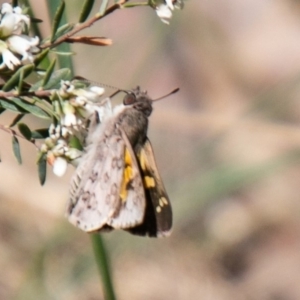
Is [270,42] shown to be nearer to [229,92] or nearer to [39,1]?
[229,92]

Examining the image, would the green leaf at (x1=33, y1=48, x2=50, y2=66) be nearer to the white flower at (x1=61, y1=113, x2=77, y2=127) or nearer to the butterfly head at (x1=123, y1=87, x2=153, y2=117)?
the white flower at (x1=61, y1=113, x2=77, y2=127)

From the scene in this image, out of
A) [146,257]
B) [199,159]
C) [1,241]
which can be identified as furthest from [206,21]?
[1,241]

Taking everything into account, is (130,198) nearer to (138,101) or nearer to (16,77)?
(138,101)

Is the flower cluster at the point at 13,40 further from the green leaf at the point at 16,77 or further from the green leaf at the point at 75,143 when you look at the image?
the green leaf at the point at 75,143

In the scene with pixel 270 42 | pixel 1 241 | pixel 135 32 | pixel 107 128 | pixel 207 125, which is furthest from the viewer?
pixel 270 42

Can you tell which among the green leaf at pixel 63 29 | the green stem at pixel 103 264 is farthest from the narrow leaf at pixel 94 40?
the green stem at pixel 103 264

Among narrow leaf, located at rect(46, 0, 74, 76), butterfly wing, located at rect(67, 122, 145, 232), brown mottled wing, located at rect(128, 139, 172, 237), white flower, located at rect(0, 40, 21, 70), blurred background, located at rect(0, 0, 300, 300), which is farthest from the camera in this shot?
blurred background, located at rect(0, 0, 300, 300)

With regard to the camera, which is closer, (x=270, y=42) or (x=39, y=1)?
(x=39, y=1)

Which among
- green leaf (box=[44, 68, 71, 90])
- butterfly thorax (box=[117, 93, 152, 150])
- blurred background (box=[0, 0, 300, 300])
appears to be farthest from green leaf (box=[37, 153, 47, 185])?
blurred background (box=[0, 0, 300, 300])
